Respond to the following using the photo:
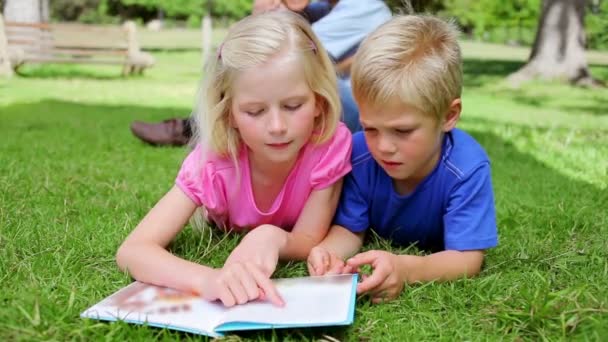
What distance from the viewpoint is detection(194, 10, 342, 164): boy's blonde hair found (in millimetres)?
2250

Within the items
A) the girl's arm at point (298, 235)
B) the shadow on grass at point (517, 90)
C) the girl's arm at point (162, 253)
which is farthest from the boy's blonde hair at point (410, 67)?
the shadow on grass at point (517, 90)

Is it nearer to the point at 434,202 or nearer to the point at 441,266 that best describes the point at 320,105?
the point at 434,202

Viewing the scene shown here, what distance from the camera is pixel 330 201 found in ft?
8.02

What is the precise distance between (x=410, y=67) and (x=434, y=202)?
18.9 inches

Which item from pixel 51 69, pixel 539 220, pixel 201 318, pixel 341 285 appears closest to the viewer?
pixel 201 318

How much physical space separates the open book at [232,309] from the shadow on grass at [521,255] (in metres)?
0.04

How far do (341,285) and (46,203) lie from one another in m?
1.61

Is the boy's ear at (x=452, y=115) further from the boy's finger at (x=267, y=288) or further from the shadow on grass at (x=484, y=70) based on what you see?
the shadow on grass at (x=484, y=70)

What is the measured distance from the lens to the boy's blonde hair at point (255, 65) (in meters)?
2.25

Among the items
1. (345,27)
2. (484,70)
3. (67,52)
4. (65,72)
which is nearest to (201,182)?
(345,27)

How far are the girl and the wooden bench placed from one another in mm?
10566

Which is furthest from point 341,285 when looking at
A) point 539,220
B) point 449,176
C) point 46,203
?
point 46,203

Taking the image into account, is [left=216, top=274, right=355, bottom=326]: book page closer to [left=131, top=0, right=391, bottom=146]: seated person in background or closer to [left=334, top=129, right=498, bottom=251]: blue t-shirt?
[left=334, top=129, right=498, bottom=251]: blue t-shirt

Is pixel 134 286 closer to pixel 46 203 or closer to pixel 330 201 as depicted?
pixel 330 201
